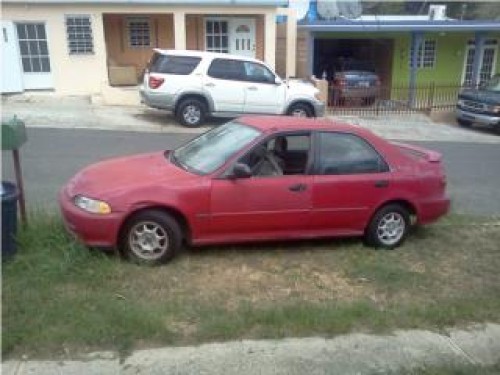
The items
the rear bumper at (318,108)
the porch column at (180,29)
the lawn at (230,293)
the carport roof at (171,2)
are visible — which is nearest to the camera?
the lawn at (230,293)

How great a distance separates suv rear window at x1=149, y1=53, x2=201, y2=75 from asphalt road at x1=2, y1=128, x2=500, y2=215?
1838 millimetres

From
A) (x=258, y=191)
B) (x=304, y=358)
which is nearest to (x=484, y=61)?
(x=258, y=191)

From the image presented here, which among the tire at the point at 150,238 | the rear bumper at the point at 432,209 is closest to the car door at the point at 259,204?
the tire at the point at 150,238

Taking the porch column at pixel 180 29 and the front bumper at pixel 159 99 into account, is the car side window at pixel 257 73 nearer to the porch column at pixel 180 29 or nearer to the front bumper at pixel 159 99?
the front bumper at pixel 159 99

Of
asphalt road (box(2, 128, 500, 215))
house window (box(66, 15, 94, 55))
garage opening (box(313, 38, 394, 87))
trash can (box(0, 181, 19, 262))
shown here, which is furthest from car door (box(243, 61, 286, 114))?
trash can (box(0, 181, 19, 262))

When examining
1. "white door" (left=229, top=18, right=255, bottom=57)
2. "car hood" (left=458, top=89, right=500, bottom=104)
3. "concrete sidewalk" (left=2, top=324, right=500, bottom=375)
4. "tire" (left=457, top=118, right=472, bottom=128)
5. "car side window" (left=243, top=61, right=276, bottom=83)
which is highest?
"white door" (left=229, top=18, right=255, bottom=57)

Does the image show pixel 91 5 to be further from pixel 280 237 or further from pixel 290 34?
pixel 280 237

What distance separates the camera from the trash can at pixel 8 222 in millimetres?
5023

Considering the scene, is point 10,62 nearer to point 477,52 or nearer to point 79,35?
point 79,35

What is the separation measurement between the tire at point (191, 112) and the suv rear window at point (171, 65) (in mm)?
791

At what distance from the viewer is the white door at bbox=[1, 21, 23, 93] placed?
680 inches

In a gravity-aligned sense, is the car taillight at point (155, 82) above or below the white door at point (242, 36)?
below

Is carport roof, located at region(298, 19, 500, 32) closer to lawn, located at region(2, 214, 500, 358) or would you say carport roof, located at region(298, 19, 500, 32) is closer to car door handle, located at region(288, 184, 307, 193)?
lawn, located at region(2, 214, 500, 358)

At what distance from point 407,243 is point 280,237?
172cm
